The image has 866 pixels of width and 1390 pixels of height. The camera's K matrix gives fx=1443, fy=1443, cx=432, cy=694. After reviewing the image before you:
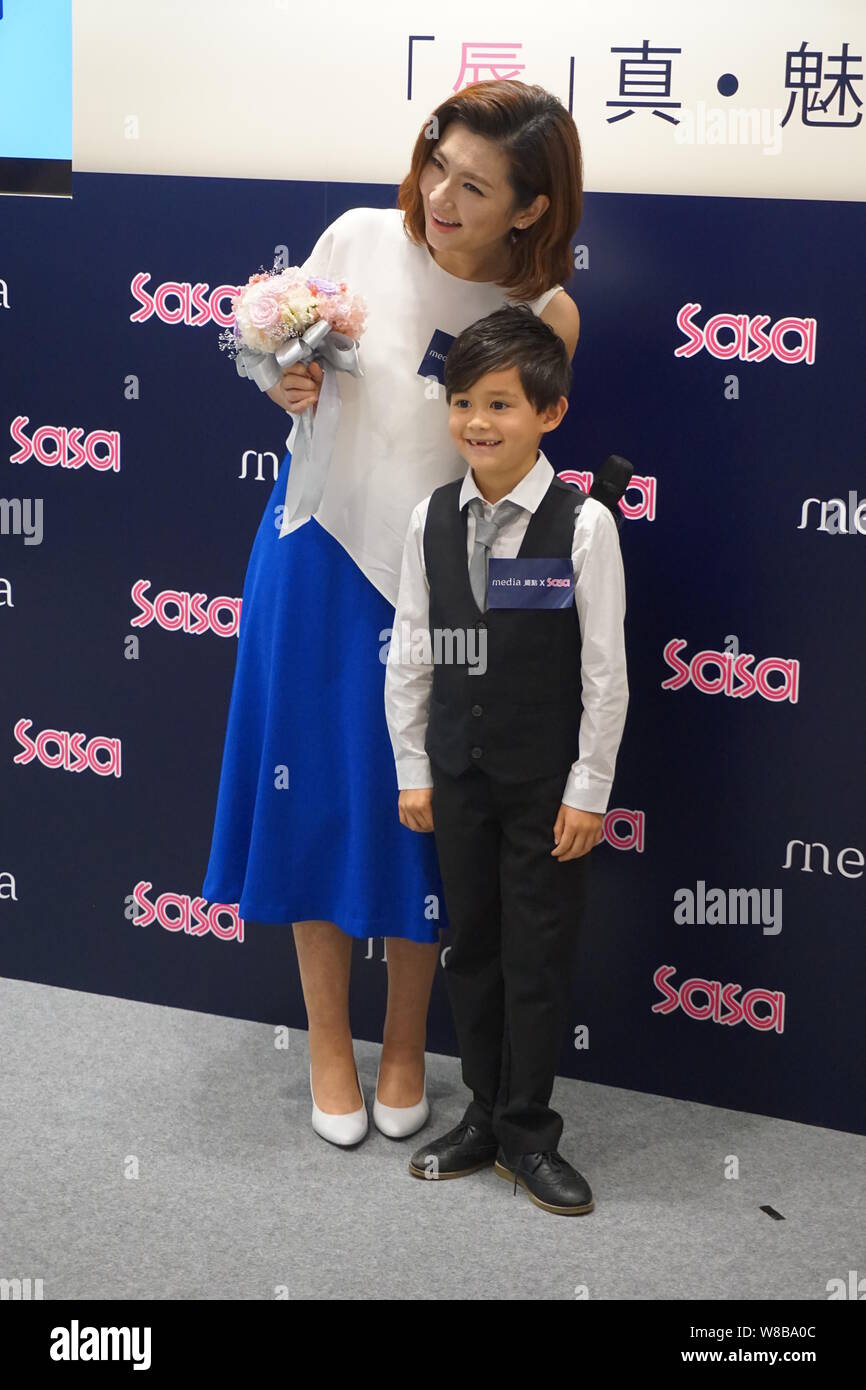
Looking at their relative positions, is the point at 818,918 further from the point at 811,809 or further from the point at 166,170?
the point at 166,170

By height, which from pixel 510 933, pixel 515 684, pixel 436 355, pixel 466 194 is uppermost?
pixel 466 194

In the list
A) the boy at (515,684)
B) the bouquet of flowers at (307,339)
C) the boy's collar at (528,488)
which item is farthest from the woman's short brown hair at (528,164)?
the boy's collar at (528,488)

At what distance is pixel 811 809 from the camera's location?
2744 millimetres

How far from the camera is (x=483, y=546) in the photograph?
235cm

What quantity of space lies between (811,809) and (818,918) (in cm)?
22

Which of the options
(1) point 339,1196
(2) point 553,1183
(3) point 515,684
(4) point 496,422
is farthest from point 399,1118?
(4) point 496,422

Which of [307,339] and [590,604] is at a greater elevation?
[307,339]

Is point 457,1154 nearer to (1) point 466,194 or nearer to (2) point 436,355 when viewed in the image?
(2) point 436,355

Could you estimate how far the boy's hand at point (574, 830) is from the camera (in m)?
2.37

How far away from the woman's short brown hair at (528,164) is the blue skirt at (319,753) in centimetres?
54

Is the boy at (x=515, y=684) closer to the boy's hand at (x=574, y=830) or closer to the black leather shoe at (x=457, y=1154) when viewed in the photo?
the boy's hand at (x=574, y=830)

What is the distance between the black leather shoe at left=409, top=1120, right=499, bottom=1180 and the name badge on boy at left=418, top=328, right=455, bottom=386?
53.3 inches

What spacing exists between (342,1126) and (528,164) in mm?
1745

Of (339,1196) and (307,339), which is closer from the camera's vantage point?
(307,339)
